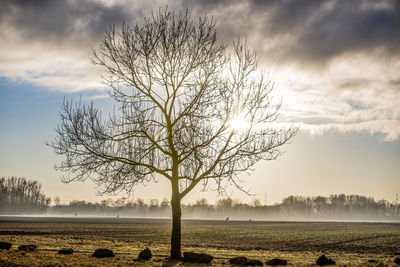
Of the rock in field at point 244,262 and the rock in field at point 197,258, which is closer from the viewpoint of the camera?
the rock in field at point 244,262

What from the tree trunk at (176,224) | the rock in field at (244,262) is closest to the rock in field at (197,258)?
the tree trunk at (176,224)

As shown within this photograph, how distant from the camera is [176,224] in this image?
1991cm

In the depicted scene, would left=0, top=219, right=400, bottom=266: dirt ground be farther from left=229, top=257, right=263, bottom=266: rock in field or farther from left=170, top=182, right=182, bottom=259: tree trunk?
left=170, top=182, right=182, bottom=259: tree trunk

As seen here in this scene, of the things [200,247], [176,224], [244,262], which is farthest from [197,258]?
[200,247]

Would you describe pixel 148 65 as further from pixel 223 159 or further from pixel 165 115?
pixel 223 159

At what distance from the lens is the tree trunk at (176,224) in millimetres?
19377

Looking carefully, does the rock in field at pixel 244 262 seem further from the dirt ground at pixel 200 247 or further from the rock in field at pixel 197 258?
the rock in field at pixel 197 258

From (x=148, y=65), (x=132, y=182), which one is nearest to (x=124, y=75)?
(x=148, y=65)

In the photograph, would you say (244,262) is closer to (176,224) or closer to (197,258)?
(197,258)

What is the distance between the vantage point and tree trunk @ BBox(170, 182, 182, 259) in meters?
19.4

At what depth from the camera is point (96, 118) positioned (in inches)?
781

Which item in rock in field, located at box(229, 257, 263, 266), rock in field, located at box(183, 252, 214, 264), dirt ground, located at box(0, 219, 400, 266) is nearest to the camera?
dirt ground, located at box(0, 219, 400, 266)

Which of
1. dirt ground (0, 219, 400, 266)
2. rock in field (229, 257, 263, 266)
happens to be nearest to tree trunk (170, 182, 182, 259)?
dirt ground (0, 219, 400, 266)

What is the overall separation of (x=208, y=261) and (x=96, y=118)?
9622 millimetres
